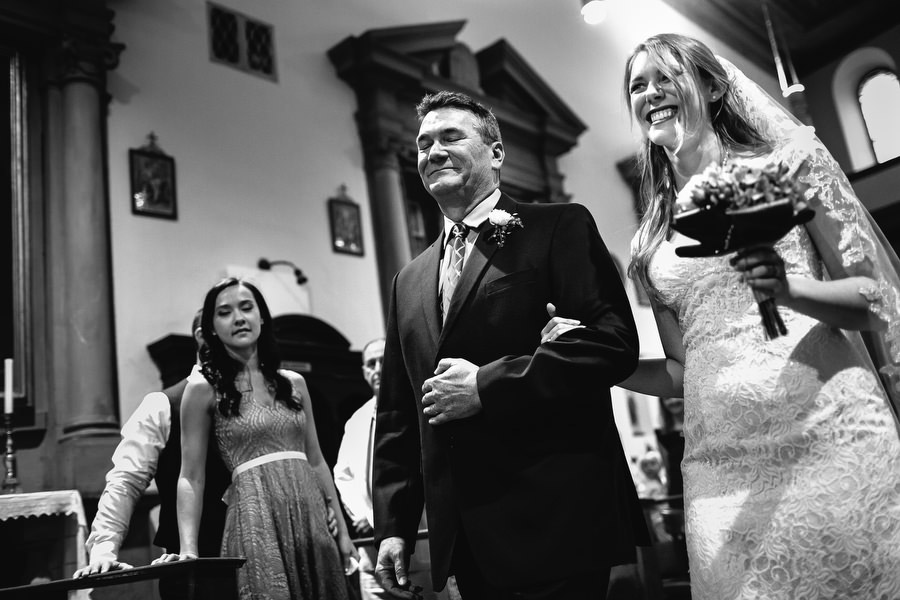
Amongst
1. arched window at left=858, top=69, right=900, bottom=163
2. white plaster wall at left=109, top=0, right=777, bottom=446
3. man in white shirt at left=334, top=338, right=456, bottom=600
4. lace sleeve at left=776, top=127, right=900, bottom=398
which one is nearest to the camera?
lace sleeve at left=776, top=127, right=900, bottom=398

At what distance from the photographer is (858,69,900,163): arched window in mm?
13438

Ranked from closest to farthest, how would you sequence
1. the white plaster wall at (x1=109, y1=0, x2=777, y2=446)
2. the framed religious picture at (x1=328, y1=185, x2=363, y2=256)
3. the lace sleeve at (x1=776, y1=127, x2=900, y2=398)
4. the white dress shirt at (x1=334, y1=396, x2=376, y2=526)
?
the lace sleeve at (x1=776, y1=127, x2=900, y2=398)
the white dress shirt at (x1=334, y1=396, x2=376, y2=526)
the white plaster wall at (x1=109, y1=0, x2=777, y2=446)
the framed religious picture at (x1=328, y1=185, x2=363, y2=256)

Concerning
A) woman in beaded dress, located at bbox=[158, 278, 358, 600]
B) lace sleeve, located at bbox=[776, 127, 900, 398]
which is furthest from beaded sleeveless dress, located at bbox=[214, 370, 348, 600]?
lace sleeve, located at bbox=[776, 127, 900, 398]

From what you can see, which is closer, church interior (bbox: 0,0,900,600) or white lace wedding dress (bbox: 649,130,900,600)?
white lace wedding dress (bbox: 649,130,900,600)

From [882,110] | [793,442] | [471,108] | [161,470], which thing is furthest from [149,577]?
[882,110]

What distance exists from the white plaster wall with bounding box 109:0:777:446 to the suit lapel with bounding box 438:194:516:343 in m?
5.11

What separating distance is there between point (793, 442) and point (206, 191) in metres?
6.81

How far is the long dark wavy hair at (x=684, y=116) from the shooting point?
208 cm

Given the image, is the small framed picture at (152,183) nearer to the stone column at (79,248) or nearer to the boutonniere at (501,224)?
the stone column at (79,248)

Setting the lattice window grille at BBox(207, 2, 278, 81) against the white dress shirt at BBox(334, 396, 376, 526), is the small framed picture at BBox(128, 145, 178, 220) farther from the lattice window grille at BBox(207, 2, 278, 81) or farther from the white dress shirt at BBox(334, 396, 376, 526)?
the white dress shirt at BBox(334, 396, 376, 526)

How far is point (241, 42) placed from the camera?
8484 mm

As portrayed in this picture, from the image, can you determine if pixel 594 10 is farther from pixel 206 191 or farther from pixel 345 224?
pixel 206 191

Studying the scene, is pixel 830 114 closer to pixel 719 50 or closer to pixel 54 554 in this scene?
pixel 719 50

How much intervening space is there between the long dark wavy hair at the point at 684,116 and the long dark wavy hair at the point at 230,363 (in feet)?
5.29
